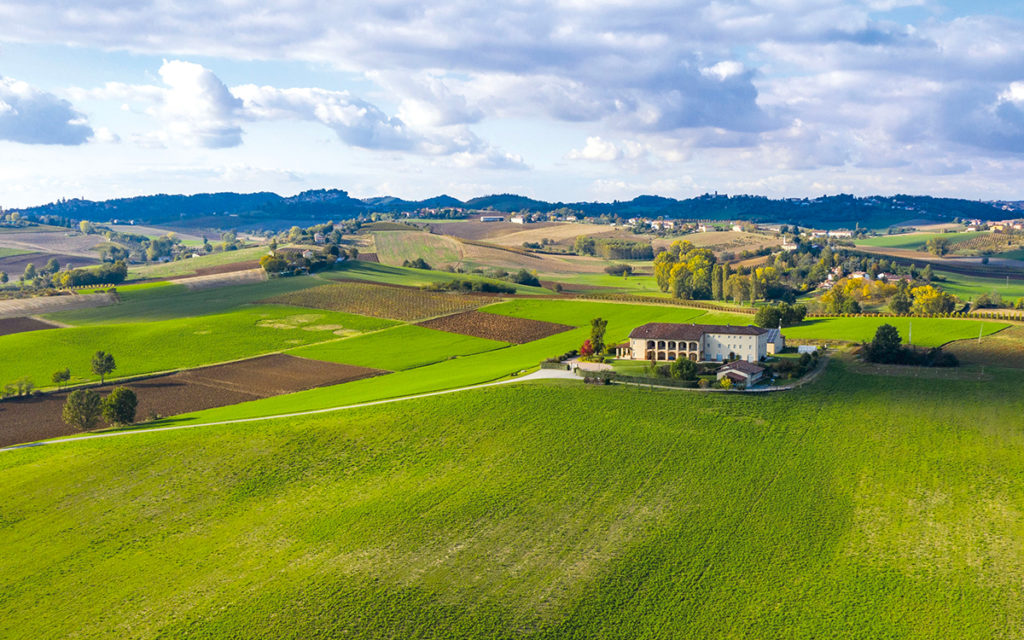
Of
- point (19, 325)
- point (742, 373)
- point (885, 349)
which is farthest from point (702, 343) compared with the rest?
point (19, 325)

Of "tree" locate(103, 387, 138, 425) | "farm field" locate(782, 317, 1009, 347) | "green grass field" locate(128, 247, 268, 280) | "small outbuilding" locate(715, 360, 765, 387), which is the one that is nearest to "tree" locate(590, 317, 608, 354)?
"small outbuilding" locate(715, 360, 765, 387)

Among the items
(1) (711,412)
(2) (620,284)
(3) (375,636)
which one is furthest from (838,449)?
(2) (620,284)

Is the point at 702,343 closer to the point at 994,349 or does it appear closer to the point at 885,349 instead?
the point at 885,349

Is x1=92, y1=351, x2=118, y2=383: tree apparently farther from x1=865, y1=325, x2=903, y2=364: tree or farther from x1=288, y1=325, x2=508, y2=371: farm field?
x1=865, y1=325, x2=903, y2=364: tree

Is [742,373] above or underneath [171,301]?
underneath

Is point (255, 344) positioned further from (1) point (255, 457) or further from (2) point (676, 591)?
(2) point (676, 591)

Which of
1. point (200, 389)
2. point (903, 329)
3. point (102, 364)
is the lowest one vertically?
point (200, 389)

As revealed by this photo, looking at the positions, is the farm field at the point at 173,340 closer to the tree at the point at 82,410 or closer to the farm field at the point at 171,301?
the farm field at the point at 171,301
